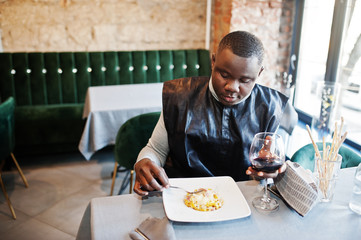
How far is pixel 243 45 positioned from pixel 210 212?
1.88 ft

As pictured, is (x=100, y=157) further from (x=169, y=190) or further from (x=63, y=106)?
(x=169, y=190)

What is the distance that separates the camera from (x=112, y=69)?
343cm

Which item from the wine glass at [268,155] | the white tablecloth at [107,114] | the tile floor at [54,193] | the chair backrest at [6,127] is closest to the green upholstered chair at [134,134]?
the white tablecloth at [107,114]

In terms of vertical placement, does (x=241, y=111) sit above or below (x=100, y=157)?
above

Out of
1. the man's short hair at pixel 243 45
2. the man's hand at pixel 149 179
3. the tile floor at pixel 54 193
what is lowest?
the tile floor at pixel 54 193

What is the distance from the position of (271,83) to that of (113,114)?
1.71 m

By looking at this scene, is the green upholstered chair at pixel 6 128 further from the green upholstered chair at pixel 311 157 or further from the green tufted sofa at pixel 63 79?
the green upholstered chair at pixel 311 157

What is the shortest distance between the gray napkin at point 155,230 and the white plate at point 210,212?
36 millimetres

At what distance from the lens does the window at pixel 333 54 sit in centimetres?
242

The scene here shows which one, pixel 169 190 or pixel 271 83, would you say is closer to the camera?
pixel 169 190

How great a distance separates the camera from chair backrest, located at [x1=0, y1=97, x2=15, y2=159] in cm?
203

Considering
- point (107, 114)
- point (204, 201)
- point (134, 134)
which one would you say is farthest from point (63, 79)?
point (204, 201)

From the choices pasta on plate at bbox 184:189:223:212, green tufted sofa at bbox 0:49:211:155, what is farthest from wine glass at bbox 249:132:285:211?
green tufted sofa at bbox 0:49:211:155

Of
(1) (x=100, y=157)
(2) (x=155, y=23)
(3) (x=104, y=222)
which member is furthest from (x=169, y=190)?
(2) (x=155, y=23)
